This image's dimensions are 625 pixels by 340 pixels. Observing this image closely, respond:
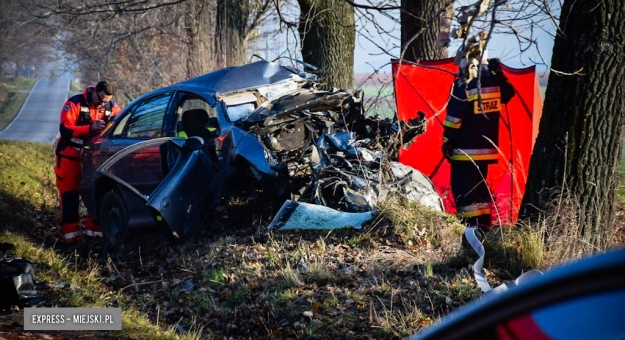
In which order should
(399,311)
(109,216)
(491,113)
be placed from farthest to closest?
(109,216) < (491,113) < (399,311)

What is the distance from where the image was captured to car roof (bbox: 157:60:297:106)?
741cm

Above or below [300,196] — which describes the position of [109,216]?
below

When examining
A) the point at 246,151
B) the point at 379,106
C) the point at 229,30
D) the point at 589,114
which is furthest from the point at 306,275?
the point at 229,30

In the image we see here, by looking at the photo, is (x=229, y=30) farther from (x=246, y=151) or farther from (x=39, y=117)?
(x=39, y=117)

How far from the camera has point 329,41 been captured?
10438 mm

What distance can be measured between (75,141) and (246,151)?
308cm

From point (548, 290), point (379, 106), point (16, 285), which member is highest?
point (548, 290)

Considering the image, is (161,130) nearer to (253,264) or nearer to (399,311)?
(253,264)

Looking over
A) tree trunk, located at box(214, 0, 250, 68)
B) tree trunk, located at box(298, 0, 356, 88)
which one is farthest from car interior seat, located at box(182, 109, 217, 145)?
tree trunk, located at box(214, 0, 250, 68)

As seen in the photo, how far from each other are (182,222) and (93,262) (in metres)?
1.14

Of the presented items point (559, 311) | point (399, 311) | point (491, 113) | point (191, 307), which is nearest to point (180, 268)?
point (191, 307)

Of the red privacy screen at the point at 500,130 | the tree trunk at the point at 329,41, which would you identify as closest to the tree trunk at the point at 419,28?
the red privacy screen at the point at 500,130

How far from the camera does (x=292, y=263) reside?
582cm

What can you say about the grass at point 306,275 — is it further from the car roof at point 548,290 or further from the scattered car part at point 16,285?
the car roof at point 548,290
